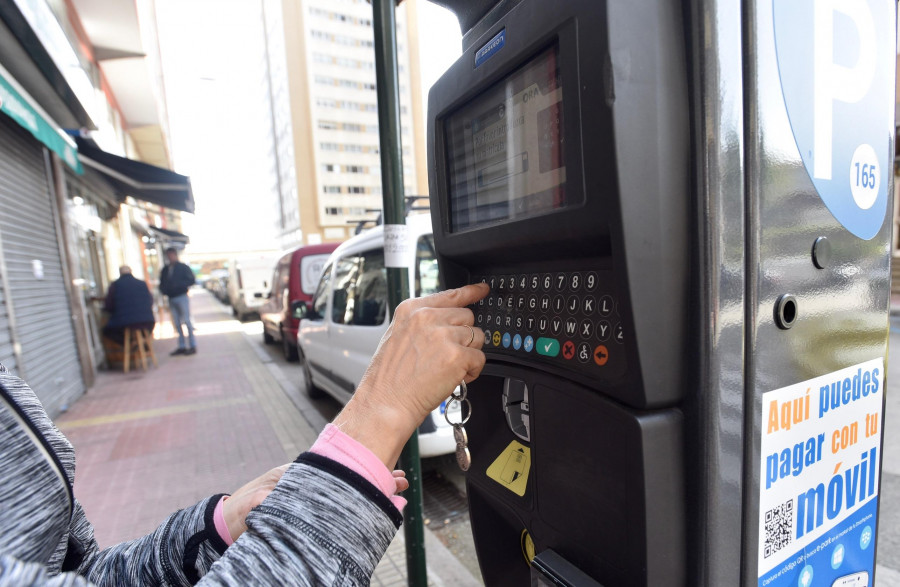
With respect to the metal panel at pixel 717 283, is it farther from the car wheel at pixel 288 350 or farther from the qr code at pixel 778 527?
the car wheel at pixel 288 350

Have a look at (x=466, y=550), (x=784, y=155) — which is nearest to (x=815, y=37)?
(x=784, y=155)

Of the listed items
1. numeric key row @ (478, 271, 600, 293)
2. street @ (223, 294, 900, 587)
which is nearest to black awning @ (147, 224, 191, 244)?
street @ (223, 294, 900, 587)

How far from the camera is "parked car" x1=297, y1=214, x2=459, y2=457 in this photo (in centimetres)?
319

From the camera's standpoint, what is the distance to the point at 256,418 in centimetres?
527

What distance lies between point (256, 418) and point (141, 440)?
1.05 metres

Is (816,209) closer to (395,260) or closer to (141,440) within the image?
(395,260)

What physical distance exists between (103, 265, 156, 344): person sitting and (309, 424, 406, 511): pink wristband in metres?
8.18

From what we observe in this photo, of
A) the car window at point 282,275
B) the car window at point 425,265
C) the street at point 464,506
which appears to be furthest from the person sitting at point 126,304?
the car window at point 425,265

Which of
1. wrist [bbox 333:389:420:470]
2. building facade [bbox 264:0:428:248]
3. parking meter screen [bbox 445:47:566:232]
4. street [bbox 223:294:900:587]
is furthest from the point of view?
building facade [bbox 264:0:428:248]

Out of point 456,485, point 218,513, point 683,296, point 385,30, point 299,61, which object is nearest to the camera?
point 683,296

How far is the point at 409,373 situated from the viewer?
80 cm

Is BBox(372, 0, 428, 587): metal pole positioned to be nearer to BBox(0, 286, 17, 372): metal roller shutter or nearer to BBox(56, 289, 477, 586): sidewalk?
BBox(56, 289, 477, 586): sidewalk

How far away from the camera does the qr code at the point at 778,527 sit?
0.83 meters

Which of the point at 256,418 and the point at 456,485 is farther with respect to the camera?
the point at 256,418
